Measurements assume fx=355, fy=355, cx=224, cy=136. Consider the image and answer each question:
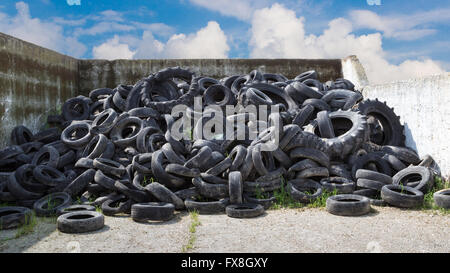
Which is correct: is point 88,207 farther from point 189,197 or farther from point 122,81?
point 122,81

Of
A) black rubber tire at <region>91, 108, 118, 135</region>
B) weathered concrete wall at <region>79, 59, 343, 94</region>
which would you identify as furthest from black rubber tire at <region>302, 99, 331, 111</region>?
weathered concrete wall at <region>79, 59, 343, 94</region>

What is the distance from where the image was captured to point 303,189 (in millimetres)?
6215

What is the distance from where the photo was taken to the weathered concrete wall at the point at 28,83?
8227 mm

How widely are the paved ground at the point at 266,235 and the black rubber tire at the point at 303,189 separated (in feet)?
1.57

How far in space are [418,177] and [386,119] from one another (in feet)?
6.78

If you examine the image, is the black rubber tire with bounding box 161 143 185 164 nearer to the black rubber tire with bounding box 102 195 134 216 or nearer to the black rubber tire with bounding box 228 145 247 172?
the black rubber tire with bounding box 228 145 247 172

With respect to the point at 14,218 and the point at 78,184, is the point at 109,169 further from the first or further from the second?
the point at 14,218

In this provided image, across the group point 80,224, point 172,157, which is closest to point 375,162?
point 172,157

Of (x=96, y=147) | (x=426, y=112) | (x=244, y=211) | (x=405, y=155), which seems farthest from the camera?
(x=426, y=112)

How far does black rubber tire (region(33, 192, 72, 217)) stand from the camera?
5379 mm

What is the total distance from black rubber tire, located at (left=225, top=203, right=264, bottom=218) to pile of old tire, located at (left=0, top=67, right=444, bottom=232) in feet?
0.07

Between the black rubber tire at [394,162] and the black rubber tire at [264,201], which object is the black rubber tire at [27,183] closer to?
the black rubber tire at [264,201]

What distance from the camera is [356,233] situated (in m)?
4.39
